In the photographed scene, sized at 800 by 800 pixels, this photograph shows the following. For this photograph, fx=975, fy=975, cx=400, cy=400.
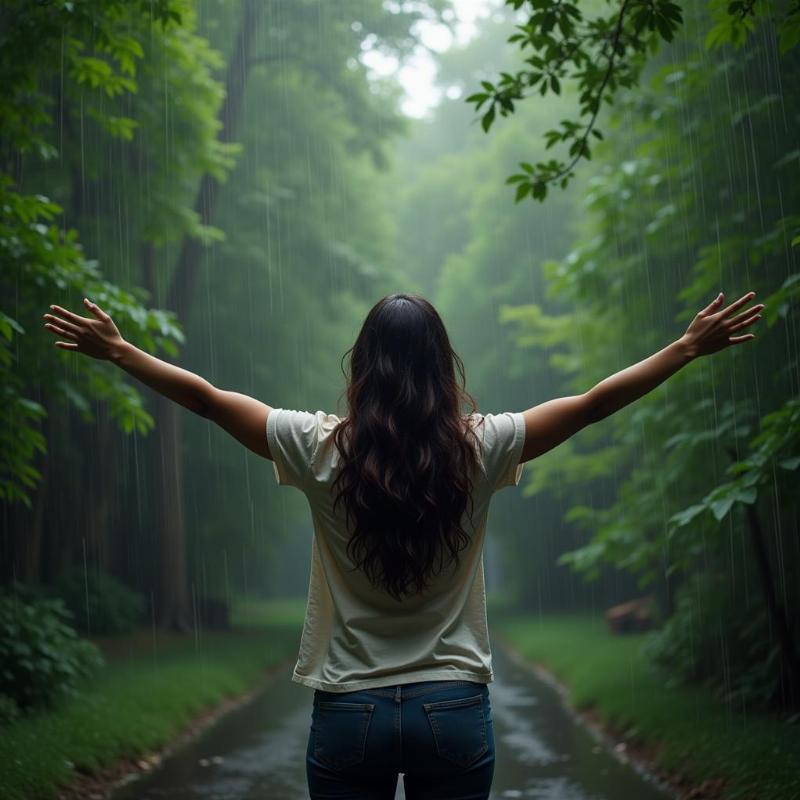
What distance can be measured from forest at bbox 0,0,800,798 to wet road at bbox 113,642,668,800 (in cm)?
134

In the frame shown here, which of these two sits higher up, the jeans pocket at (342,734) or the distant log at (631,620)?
the distant log at (631,620)

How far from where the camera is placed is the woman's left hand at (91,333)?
254 centimetres

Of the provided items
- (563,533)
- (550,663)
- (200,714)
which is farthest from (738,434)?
(563,533)

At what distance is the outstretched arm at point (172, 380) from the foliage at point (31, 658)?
7773 millimetres

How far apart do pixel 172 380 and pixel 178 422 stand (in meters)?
18.5

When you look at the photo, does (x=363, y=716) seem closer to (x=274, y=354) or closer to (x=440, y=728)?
(x=440, y=728)

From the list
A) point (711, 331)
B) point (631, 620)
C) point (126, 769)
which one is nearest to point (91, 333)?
point (711, 331)

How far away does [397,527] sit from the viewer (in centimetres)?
240

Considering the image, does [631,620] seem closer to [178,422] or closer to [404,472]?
[178,422]

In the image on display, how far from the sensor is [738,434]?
7.90 meters

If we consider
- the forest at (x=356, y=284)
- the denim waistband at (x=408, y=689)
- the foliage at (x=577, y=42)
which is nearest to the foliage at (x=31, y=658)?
the forest at (x=356, y=284)

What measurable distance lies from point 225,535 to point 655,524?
14.1m

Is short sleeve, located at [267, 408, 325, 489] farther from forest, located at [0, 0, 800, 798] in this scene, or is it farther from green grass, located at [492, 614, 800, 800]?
green grass, located at [492, 614, 800, 800]

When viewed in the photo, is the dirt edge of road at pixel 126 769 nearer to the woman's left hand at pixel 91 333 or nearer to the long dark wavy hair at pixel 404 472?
the woman's left hand at pixel 91 333
